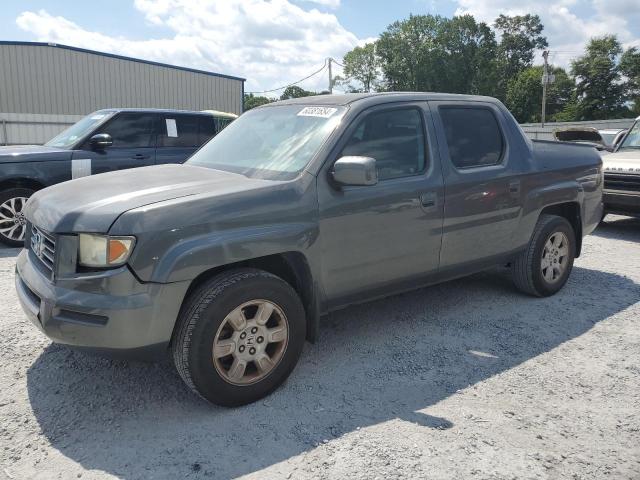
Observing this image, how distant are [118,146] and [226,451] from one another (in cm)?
583

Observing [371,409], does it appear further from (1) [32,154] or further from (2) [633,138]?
(2) [633,138]

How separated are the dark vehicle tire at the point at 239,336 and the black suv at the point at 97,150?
15.4 ft

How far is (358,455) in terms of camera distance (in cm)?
265

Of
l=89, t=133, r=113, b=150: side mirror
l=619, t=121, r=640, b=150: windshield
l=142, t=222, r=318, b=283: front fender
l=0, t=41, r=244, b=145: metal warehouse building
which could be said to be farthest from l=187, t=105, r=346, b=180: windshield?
l=0, t=41, r=244, b=145: metal warehouse building

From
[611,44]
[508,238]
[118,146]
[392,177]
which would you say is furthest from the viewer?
[611,44]

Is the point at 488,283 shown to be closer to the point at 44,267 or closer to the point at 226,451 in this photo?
the point at 226,451

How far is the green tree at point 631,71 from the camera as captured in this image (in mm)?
60062

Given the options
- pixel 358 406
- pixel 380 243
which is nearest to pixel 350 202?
pixel 380 243

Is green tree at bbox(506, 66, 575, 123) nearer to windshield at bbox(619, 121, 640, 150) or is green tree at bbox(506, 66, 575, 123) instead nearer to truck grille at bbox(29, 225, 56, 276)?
windshield at bbox(619, 121, 640, 150)

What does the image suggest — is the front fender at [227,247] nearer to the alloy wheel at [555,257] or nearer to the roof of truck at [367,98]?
the roof of truck at [367,98]

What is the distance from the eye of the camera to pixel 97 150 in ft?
23.7

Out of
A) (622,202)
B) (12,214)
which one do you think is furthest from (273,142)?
(622,202)

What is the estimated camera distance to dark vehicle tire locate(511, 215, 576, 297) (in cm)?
485

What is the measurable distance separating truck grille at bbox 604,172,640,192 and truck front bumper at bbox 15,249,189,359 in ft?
23.5
